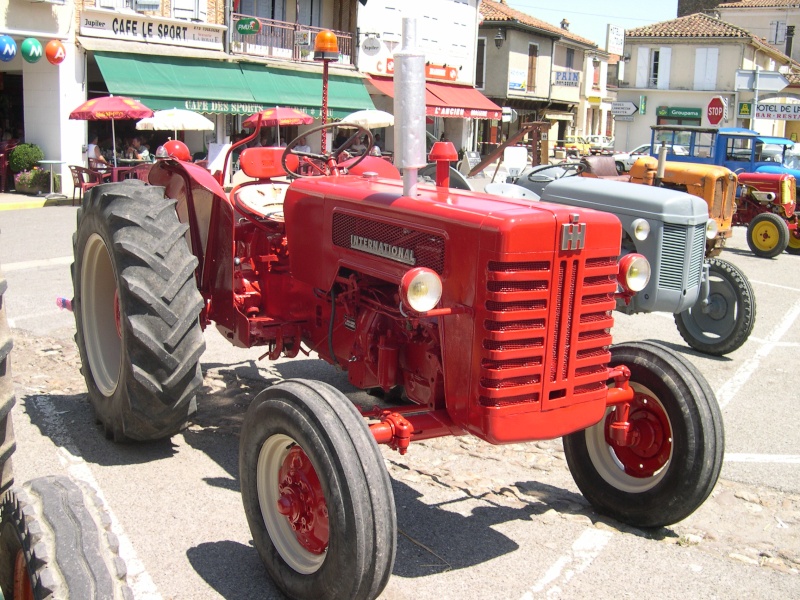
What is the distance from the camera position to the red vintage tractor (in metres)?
3.13

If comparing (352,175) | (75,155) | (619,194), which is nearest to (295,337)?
(352,175)

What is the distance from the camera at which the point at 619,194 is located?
6.85m

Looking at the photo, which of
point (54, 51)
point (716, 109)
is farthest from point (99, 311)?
point (716, 109)

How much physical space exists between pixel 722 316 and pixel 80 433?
5.39 meters

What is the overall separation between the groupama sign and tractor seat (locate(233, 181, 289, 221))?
59.2 ft

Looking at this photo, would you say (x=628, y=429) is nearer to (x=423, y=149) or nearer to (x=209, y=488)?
(x=423, y=149)

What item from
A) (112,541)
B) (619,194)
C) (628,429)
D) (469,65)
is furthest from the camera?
(469,65)

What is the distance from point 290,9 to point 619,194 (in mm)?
20799

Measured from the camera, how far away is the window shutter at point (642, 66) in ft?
162

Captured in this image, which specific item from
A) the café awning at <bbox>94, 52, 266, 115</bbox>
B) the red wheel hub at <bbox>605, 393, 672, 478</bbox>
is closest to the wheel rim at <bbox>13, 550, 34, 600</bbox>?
the red wheel hub at <bbox>605, 393, 672, 478</bbox>

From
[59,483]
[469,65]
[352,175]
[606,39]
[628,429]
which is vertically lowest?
[628,429]

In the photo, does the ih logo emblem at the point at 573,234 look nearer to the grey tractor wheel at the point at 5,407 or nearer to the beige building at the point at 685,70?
the grey tractor wheel at the point at 5,407

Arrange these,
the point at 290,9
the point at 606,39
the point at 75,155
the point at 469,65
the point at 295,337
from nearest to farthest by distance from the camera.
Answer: the point at 295,337 → the point at 75,155 → the point at 290,9 → the point at 469,65 → the point at 606,39

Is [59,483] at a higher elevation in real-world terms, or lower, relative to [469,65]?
lower
